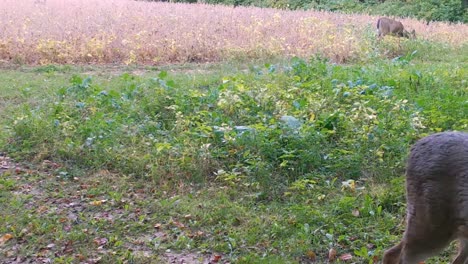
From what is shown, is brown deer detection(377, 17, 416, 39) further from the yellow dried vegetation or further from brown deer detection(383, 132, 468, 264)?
brown deer detection(383, 132, 468, 264)

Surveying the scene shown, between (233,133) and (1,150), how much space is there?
2.98 m

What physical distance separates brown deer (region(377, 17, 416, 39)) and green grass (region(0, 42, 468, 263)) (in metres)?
8.60

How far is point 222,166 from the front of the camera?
21.3 ft

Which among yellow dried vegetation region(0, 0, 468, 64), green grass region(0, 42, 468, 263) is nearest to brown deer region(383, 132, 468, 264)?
green grass region(0, 42, 468, 263)

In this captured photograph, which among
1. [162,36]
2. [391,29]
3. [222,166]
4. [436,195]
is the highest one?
[436,195]

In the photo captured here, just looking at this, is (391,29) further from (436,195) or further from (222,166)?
(436,195)

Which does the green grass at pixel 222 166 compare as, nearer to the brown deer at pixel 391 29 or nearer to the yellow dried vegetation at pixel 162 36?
the yellow dried vegetation at pixel 162 36

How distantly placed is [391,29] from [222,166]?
12.8 m

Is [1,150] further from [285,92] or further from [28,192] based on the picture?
[285,92]

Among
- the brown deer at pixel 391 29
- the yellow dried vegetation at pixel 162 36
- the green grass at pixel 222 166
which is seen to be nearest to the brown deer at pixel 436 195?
the green grass at pixel 222 166

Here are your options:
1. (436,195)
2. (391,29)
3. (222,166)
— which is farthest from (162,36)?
(436,195)

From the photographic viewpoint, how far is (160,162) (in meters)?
6.59

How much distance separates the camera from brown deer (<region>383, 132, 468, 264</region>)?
3.58 meters

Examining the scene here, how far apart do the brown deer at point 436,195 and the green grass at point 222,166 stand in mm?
987
